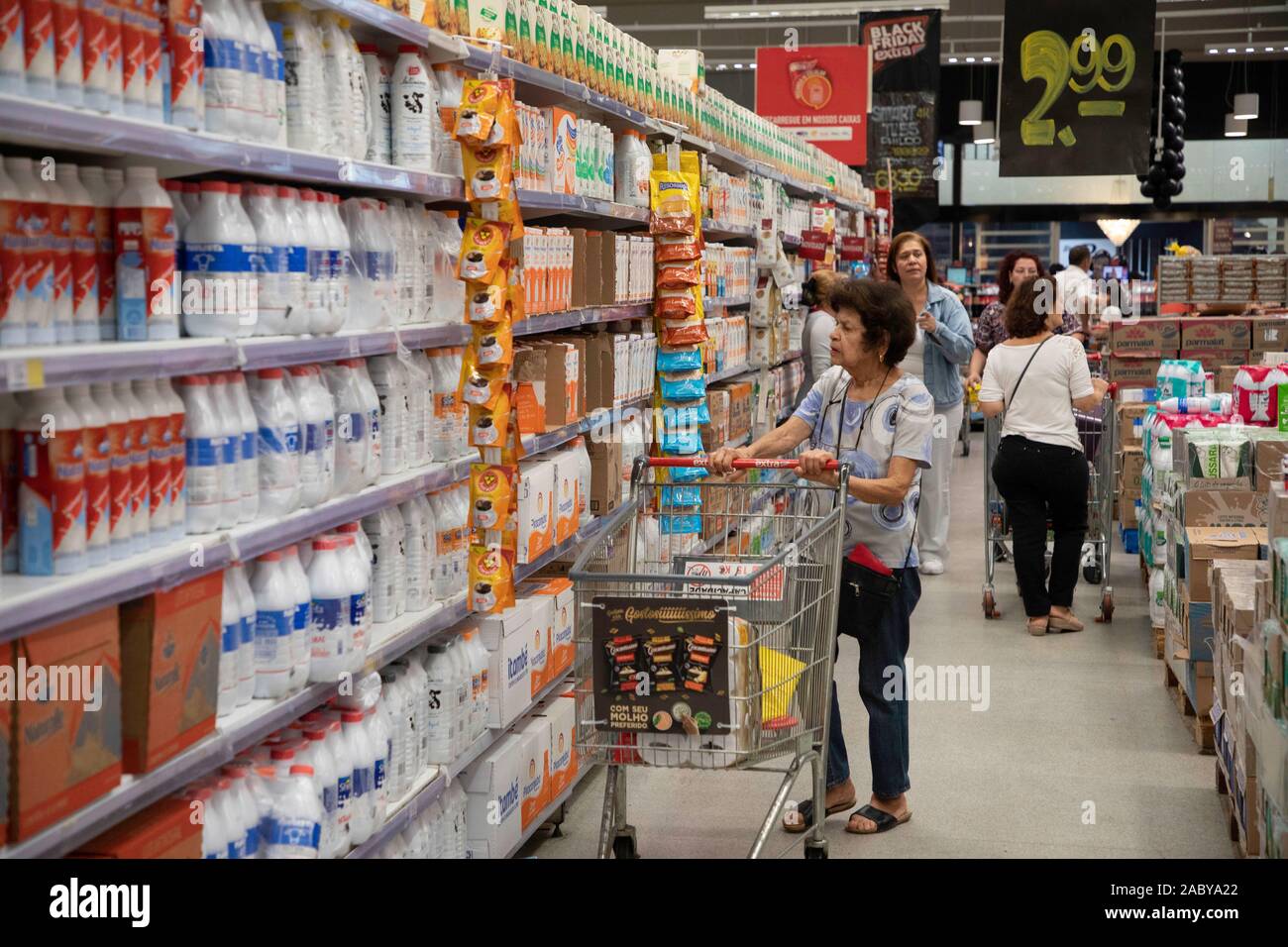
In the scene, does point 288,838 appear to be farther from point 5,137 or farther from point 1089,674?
point 1089,674

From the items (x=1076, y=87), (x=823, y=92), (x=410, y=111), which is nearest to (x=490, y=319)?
(x=410, y=111)

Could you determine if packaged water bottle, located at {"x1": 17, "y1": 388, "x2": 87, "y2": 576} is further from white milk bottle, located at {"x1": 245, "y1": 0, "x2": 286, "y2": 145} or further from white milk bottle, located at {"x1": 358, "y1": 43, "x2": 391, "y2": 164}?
white milk bottle, located at {"x1": 358, "y1": 43, "x2": 391, "y2": 164}

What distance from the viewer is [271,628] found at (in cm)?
290

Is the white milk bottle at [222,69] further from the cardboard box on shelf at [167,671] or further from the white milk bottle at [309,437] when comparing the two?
the cardboard box on shelf at [167,671]

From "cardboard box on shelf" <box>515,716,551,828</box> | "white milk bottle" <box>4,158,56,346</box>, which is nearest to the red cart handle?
"cardboard box on shelf" <box>515,716,551,828</box>

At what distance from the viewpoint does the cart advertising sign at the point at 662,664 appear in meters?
3.42

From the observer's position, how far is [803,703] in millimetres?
3814

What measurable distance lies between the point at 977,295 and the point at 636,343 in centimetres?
1756

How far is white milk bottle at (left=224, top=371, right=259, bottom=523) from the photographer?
2.74m

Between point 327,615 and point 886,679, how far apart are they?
2008 millimetres

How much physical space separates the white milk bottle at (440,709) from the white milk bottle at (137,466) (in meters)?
1.34

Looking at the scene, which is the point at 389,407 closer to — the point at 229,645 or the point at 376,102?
the point at 376,102

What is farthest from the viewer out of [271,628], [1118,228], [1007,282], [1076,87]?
[1118,228]

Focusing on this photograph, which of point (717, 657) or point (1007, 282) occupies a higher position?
point (1007, 282)
